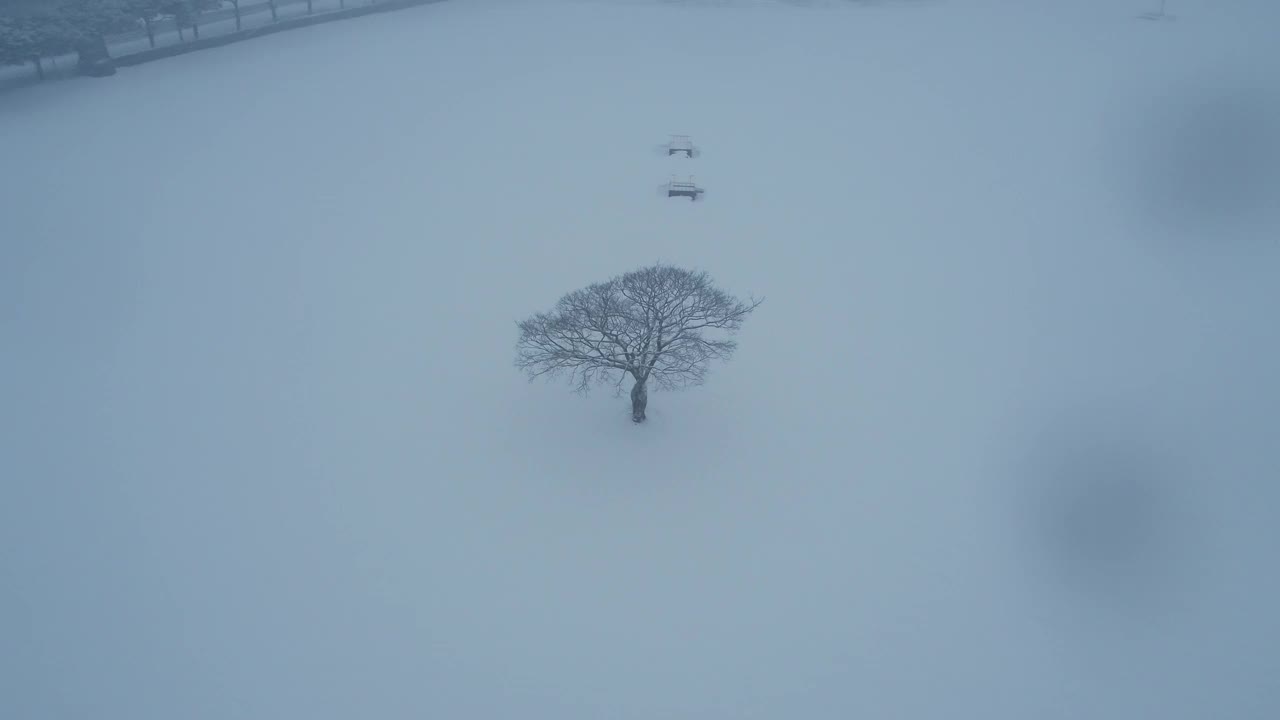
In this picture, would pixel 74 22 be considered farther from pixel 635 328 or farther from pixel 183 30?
pixel 635 328

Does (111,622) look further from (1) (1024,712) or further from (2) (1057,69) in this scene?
(2) (1057,69)

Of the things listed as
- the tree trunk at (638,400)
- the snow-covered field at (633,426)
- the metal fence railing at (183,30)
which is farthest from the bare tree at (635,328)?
the metal fence railing at (183,30)

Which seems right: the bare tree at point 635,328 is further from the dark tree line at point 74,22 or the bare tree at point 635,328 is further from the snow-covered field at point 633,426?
the dark tree line at point 74,22

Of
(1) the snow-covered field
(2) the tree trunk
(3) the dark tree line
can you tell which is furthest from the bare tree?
(3) the dark tree line

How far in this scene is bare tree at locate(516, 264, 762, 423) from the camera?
1211cm

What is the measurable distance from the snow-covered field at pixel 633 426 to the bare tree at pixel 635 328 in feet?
3.68

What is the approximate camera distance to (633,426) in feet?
42.5

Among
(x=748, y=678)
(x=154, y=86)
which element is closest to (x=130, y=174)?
(x=154, y=86)

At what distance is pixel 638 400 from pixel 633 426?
524 mm

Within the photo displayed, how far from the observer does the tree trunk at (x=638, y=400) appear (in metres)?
12.5

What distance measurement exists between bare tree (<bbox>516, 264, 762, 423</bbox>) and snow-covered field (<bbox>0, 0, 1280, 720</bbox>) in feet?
3.68

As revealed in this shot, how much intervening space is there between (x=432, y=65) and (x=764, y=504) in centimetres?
2284

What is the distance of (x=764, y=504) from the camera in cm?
1154

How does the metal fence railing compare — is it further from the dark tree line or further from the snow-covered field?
the snow-covered field
